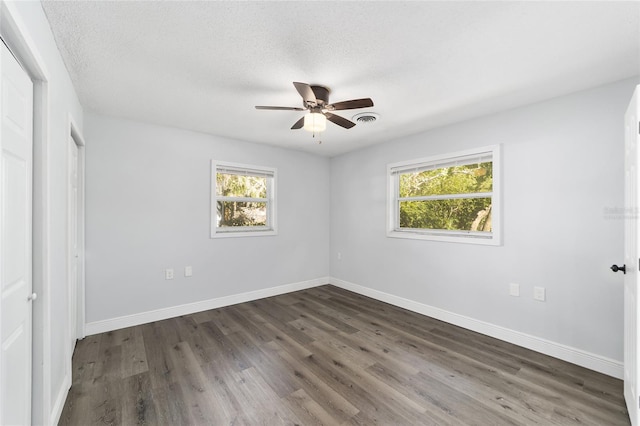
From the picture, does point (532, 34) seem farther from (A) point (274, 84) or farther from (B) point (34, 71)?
(B) point (34, 71)

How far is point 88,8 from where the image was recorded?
5.02ft

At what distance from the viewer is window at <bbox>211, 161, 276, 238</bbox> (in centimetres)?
393

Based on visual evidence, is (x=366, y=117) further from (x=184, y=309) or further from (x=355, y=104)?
(x=184, y=309)

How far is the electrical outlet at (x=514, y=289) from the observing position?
2795mm

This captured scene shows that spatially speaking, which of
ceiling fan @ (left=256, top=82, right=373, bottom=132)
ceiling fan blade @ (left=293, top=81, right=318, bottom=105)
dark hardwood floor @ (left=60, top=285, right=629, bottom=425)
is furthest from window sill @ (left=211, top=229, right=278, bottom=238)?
ceiling fan blade @ (left=293, top=81, right=318, bottom=105)

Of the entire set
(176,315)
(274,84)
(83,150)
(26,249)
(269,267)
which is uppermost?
(274,84)

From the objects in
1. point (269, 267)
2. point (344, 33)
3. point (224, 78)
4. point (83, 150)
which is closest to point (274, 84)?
point (224, 78)

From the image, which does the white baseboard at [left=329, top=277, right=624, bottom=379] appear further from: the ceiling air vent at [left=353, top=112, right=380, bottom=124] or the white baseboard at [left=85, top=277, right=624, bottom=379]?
the ceiling air vent at [left=353, top=112, right=380, bottom=124]

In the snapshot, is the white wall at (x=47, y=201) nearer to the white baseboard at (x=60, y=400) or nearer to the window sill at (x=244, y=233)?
the white baseboard at (x=60, y=400)

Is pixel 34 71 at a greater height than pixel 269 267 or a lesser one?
greater

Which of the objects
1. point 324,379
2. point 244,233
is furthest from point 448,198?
point 244,233

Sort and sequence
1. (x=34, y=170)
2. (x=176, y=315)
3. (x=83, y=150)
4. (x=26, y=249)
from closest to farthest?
(x=26, y=249)
(x=34, y=170)
(x=83, y=150)
(x=176, y=315)

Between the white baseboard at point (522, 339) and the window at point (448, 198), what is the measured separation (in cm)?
89

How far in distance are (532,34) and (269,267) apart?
3899 mm
